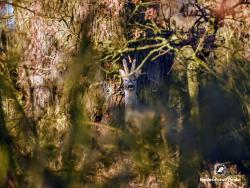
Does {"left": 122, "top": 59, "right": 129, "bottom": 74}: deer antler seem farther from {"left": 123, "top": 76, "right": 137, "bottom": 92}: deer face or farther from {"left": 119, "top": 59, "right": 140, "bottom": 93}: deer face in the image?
{"left": 123, "top": 76, "right": 137, "bottom": 92}: deer face

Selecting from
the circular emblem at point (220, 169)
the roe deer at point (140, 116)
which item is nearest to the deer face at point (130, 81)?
the roe deer at point (140, 116)

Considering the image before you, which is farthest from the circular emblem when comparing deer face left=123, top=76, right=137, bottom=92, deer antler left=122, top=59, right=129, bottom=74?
deer antler left=122, top=59, right=129, bottom=74

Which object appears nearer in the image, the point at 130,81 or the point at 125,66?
the point at 125,66

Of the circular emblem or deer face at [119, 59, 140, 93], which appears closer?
deer face at [119, 59, 140, 93]

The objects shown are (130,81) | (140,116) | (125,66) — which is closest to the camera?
(140,116)

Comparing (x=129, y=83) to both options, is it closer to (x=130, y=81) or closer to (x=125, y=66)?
(x=130, y=81)

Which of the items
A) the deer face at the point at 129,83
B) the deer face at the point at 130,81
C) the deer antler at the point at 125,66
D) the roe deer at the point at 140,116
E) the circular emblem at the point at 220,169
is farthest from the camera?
the circular emblem at the point at 220,169

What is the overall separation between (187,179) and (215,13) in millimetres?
1637

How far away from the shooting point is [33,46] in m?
3.67

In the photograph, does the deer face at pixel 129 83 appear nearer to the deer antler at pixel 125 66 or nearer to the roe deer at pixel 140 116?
the roe deer at pixel 140 116

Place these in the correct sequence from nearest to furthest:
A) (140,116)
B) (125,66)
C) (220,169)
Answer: (140,116) → (125,66) → (220,169)

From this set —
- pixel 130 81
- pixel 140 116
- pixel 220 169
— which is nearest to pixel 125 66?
pixel 130 81

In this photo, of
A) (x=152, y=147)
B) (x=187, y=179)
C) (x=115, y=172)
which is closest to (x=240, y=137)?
(x=187, y=179)

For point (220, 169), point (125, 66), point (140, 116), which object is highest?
point (125, 66)
